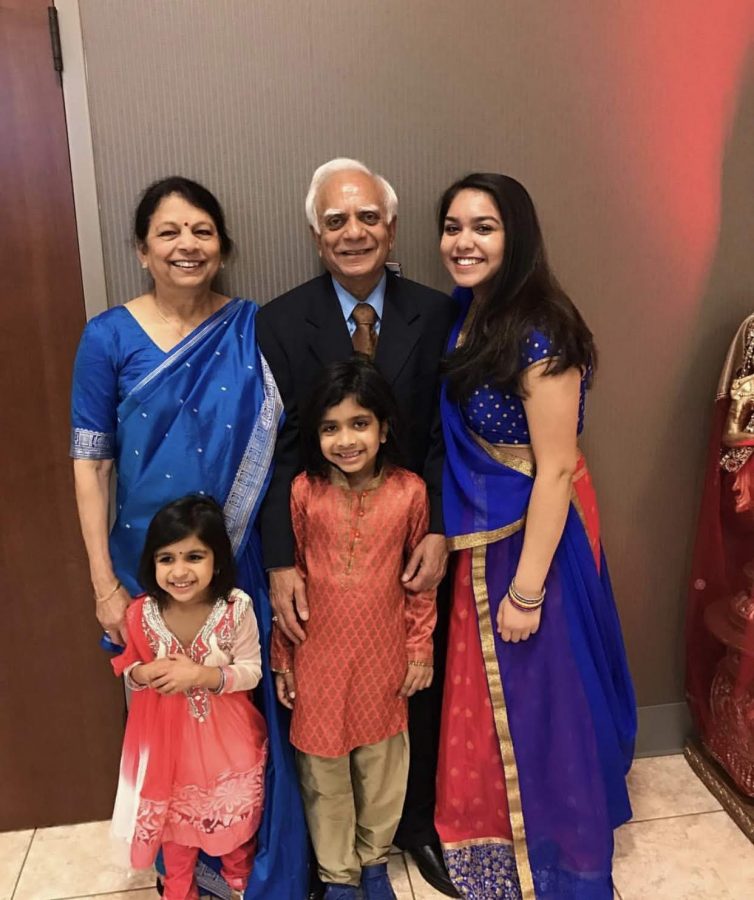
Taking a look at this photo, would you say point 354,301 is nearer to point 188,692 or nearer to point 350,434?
point 350,434

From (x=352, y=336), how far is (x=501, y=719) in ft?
2.69

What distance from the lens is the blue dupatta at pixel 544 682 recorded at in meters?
1.50

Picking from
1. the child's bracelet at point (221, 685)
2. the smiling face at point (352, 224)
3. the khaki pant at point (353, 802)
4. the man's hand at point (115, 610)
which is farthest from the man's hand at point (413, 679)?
the smiling face at point (352, 224)

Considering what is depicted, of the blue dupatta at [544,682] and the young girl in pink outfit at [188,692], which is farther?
the blue dupatta at [544,682]

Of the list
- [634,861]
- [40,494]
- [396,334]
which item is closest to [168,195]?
[396,334]

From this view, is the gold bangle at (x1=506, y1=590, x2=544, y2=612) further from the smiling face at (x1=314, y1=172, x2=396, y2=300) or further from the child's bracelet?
the smiling face at (x1=314, y1=172, x2=396, y2=300)

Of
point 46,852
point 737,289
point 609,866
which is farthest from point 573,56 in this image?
point 46,852

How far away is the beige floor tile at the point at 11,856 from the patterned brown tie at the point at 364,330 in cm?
141

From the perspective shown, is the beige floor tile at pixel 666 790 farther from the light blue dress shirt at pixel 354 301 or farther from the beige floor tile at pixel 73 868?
the light blue dress shirt at pixel 354 301

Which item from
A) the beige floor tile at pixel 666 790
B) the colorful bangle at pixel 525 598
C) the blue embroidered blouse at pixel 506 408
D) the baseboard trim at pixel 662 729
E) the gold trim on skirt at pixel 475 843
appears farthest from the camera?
the baseboard trim at pixel 662 729

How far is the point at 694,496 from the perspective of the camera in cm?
198

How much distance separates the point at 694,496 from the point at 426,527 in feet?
2.77

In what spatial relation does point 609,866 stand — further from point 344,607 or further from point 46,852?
point 46,852

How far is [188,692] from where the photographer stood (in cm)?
145
